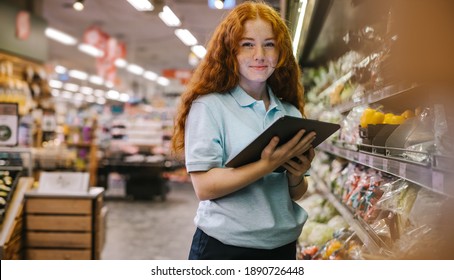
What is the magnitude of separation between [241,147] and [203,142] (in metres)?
0.12

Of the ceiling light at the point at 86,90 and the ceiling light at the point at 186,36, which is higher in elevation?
the ceiling light at the point at 86,90

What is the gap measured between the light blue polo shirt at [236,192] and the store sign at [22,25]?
6.54 m

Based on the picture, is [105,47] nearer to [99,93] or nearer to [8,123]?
[8,123]

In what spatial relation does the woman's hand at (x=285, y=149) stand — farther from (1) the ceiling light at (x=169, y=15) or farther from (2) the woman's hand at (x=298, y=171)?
(1) the ceiling light at (x=169, y=15)

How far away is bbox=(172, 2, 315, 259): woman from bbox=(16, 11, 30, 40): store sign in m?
6.45

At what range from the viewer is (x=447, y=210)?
1276 millimetres

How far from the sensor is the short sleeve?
140 cm

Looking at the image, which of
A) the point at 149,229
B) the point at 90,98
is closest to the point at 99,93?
the point at 90,98

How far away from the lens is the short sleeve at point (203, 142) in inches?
55.1

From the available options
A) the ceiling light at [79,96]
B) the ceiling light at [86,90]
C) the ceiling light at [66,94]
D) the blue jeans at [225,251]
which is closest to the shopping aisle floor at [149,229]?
the blue jeans at [225,251]

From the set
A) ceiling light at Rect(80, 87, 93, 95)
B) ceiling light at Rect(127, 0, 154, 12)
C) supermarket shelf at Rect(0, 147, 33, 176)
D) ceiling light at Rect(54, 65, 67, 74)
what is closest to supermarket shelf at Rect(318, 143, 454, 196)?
supermarket shelf at Rect(0, 147, 33, 176)

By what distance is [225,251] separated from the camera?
4.85 feet
